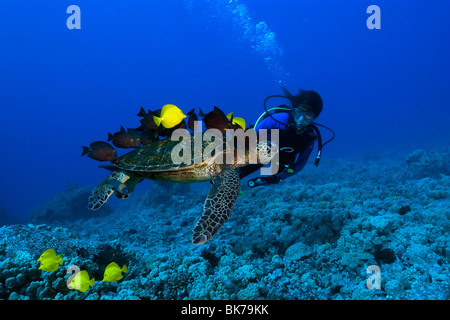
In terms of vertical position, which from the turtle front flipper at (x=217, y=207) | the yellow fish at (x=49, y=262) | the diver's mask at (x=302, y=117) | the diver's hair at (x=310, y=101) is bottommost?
the yellow fish at (x=49, y=262)

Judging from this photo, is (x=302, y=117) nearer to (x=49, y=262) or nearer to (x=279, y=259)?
(x=279, y=259)

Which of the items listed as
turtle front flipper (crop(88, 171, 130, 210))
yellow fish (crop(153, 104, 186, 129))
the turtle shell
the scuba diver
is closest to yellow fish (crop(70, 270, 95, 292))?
turtle front flipper (crop(88, 171, 130, 210))

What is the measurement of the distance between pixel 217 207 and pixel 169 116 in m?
1.75

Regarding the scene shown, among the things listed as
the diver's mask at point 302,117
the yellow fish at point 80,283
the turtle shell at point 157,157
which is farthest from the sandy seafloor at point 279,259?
the diver's mask at point 302,117

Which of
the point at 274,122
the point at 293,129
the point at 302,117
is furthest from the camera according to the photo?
the point at 274,122

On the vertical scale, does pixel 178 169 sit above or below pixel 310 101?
below

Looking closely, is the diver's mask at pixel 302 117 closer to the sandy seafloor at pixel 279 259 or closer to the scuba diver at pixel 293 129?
the scuba diver at pixel 293 129

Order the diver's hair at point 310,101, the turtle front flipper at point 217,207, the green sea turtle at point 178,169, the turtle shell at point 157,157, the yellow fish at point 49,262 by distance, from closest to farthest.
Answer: the turtle front flipper at point 217,207 → the yellow fish at point 49,262 → the green sea turtle at point 178,169 → the turtle shell at point 157,157 → the diver's hair at point 310,101

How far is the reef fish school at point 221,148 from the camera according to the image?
3.74 meters

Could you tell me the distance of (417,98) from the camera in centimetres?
10762

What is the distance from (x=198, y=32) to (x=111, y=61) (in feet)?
181

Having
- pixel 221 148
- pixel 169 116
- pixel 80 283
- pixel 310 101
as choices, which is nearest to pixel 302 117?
pixel 310 101

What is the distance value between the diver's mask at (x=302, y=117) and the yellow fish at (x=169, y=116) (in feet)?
9.00

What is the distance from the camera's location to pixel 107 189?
3939 mm
